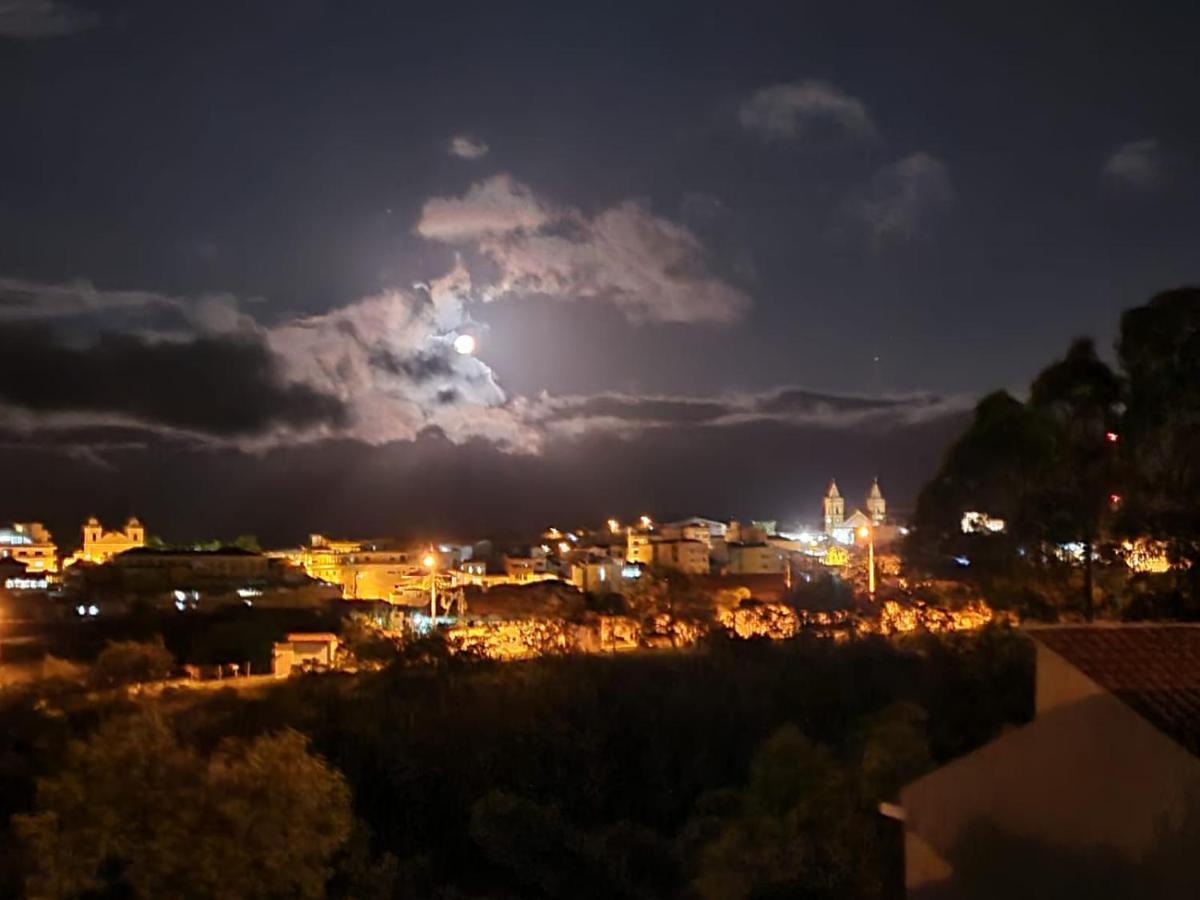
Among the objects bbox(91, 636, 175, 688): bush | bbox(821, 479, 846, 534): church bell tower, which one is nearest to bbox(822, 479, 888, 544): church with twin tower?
bbox(821, 479, 846, 534): church bell tower

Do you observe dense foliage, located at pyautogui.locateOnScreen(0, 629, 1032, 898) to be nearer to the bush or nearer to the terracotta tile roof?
the bush

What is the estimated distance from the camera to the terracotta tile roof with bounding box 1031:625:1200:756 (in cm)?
620

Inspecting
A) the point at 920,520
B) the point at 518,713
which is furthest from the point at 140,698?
the point at 920,520

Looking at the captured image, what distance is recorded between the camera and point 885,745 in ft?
35.7

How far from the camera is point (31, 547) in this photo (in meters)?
52.1

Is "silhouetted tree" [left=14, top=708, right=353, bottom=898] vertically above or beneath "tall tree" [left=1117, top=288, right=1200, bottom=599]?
→ beneath

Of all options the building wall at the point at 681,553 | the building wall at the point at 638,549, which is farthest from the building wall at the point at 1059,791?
the building wall at the point at 638,549

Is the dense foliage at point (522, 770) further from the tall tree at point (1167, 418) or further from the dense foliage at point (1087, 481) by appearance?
the tall tree at point (1167, 418)

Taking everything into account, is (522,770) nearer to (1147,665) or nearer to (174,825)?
(174,825)

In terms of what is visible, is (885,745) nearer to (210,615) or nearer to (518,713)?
(518,713)

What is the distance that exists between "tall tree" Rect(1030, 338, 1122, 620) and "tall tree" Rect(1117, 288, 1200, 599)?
0.64 meters

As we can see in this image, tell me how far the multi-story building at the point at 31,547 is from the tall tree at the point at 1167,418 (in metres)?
36.9

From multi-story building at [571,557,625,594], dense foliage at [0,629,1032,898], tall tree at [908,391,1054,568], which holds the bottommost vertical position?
dense foliage at [0,629,1032,898]

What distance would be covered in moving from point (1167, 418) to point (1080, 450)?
1.82m
